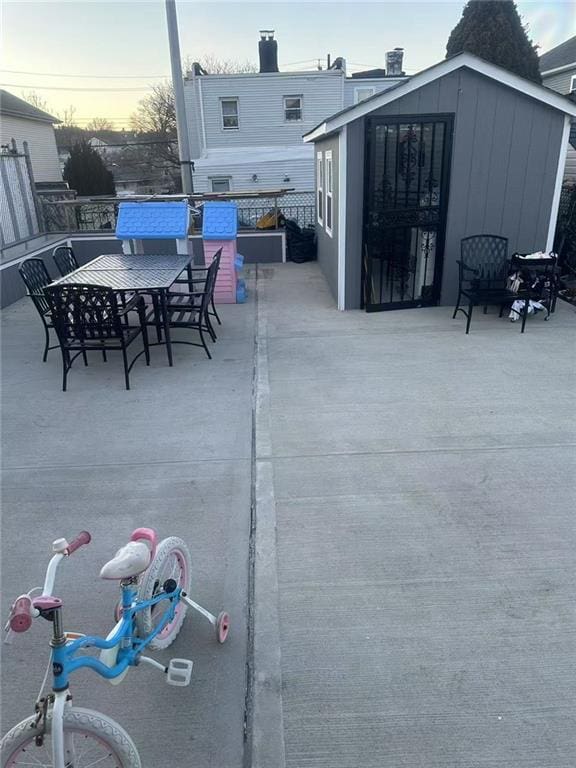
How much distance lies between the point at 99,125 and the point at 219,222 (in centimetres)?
4188

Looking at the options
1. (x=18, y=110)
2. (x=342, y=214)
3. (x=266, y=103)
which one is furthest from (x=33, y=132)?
(x=342, y=214)

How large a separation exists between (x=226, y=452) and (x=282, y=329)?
291 cm

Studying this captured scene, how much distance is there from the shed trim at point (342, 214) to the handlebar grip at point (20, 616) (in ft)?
19.8

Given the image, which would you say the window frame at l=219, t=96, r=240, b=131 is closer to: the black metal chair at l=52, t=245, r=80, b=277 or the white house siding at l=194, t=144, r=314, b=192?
the white house siding at l=194, t=144, r=314, b=192

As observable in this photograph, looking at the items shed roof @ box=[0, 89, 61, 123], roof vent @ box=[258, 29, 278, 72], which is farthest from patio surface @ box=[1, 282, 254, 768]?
roof vent @ box=[258, 29, 278, 72]

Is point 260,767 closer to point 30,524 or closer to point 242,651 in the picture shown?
point 242,651

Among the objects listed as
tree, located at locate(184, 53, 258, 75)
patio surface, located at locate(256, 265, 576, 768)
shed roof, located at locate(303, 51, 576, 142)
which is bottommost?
patio surface, located at locate(256, 265, 576, 768)

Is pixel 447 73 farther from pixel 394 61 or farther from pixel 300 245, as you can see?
pixel 394 61

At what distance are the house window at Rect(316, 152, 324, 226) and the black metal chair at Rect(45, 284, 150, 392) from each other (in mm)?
5119

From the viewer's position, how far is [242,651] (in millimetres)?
2168

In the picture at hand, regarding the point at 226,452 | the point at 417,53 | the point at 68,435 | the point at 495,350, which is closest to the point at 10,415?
the point at 68,435

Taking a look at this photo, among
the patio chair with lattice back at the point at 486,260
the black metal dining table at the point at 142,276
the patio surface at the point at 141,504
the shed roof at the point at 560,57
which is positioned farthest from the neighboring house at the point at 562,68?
the patio surface at the point at 141,504

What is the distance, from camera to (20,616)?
1.36 metres

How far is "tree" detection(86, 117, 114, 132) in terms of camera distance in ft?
135
